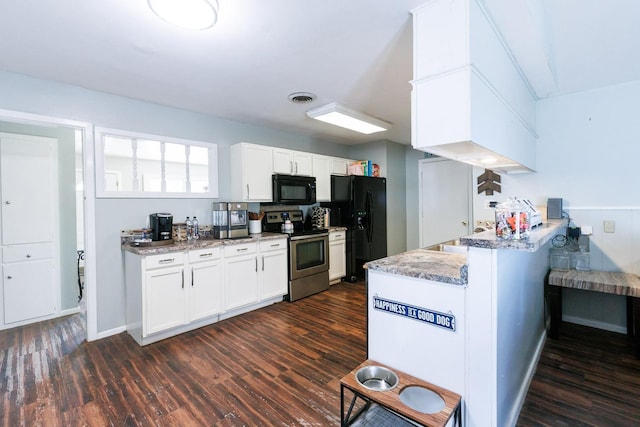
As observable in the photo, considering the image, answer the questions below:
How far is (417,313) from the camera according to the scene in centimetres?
156

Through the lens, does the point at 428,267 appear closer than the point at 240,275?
Yes

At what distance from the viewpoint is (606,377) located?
2104 millimetres

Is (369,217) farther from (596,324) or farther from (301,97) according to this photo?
(596,324)

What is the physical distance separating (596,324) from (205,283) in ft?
13.0

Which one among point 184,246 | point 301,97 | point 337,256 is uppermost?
point 301,97

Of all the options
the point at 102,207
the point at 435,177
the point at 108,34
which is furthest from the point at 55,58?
the point at 435,177

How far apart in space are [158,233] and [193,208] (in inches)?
21.1

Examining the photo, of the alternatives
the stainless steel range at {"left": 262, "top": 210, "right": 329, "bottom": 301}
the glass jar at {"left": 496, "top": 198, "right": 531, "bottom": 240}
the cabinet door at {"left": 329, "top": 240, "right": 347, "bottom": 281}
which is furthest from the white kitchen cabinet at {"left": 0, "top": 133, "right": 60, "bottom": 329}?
the glass jar at {"left": 496, "top": 198, "right": 531, "bottom": 240}

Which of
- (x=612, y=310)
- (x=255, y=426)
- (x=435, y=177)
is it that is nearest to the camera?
(x=255, y=426)

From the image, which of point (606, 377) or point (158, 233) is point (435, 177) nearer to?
point (606, 377)

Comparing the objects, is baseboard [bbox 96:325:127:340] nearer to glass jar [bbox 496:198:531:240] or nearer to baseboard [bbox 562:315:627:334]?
glass jar [bbox 496:198:531:240]

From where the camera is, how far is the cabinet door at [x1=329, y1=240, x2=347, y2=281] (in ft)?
14.7

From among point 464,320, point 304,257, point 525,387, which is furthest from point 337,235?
point 464,320

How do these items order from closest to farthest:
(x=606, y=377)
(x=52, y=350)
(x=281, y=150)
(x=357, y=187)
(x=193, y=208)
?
(x=606, y=377) < (x=52, y=350) < (x=193, y=208) < (x=281, y=150) < (x=357, y=187)
